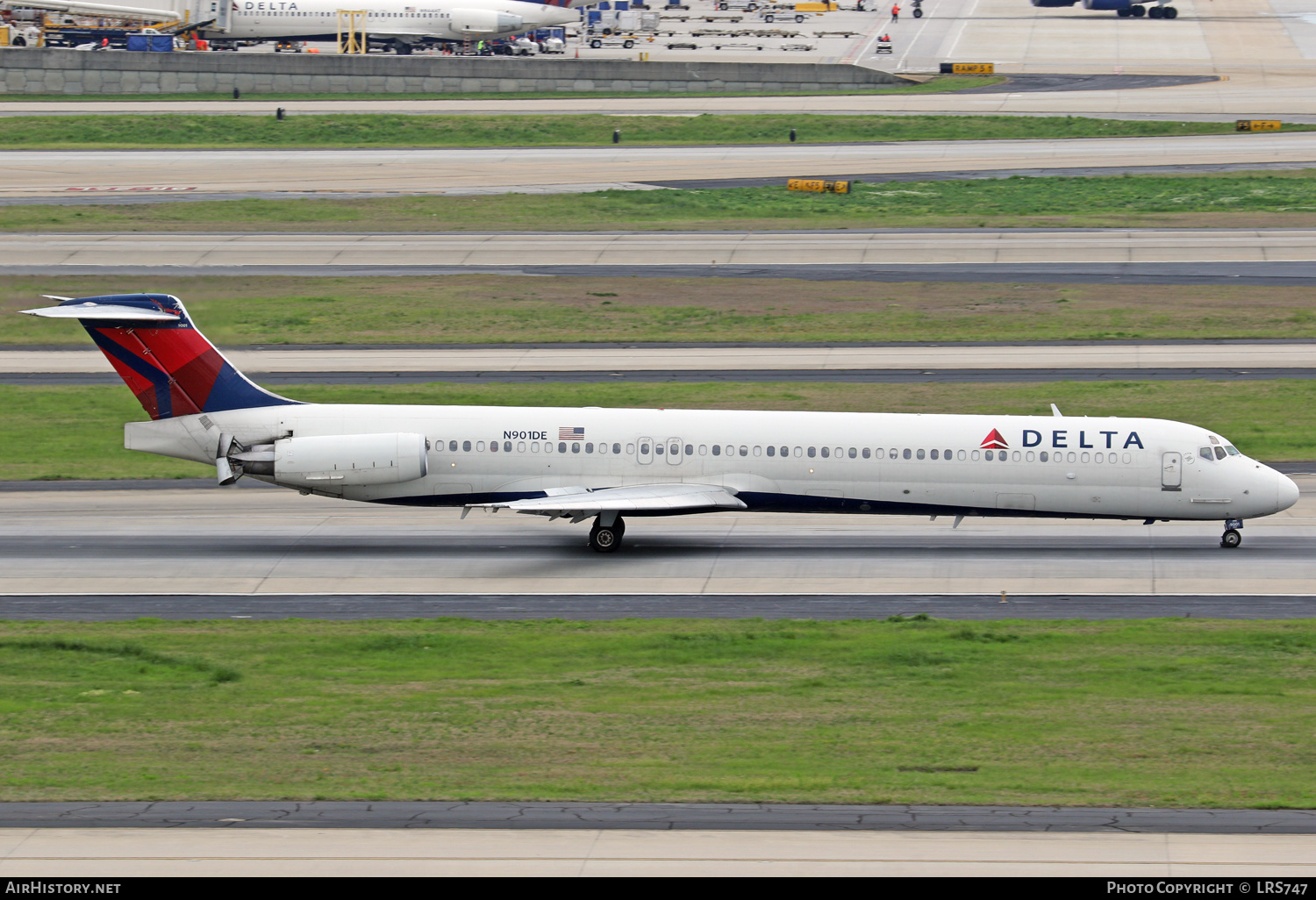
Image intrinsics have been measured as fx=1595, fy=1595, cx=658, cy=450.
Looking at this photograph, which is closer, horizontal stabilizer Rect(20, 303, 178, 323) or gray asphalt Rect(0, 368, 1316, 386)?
horizontal stabilizer Rect(20, 303, 178, 323)

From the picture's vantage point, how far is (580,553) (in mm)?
40625

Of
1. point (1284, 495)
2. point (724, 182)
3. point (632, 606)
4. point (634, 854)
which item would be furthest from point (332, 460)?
point (724, 182)

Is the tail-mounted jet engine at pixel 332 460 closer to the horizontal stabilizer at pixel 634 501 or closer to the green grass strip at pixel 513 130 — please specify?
the horizontal stabilizer at pixel 634 501

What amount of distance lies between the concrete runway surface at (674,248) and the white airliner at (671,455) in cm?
3226

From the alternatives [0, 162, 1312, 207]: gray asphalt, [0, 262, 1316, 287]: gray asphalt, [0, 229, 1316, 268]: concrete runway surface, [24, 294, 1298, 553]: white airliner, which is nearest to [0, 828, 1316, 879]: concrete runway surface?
[24, 294, 1298, 553]: white airliner

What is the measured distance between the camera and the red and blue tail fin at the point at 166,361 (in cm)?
4059

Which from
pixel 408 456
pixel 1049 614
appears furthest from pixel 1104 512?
pixel 408 456

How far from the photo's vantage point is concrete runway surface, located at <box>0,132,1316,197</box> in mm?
91688

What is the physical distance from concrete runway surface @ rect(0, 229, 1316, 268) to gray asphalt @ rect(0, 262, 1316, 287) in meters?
0.54

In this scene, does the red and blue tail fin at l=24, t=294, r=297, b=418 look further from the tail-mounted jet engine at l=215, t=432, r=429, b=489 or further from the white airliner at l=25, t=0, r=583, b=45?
the white airliner at l=25, t=0, r=583, b=45

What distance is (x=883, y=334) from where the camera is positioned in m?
62.5

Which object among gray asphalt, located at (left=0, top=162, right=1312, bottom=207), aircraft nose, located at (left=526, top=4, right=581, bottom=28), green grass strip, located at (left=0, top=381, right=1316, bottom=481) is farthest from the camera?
aircraft nose, located at (left=526, top=4, right=581, bottom=28)

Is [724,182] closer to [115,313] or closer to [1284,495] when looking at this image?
[1284,495]

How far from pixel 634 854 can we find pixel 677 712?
246 inches
